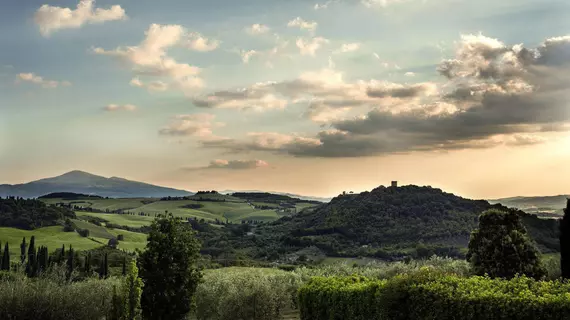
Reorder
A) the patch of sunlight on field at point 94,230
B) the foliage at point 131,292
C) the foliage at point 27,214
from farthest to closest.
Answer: the patch of sunlight on field at point 94,230, the foliage at point 27,214, the foliage at point 131,292

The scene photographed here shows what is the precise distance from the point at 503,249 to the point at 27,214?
168 meters

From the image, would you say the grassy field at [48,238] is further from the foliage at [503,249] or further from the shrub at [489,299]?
the shrub at [489,299]

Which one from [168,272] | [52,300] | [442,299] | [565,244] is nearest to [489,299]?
[442,299]

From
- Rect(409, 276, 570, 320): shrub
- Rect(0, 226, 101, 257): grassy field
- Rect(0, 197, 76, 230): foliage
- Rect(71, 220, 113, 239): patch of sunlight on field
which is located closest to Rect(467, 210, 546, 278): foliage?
Rect(409, 276, 570, 320): shrub

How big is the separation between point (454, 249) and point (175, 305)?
5153 inches

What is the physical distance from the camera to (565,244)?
45781mm

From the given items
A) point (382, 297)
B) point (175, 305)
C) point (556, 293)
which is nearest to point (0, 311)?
point (175, 305)

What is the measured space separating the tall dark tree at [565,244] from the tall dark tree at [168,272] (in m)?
30.7

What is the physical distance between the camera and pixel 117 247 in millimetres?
166750

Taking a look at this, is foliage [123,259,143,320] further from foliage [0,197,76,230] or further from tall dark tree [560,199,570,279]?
foliage [0,197,76,230]

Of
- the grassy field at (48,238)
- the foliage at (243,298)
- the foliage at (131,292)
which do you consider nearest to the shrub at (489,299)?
the foliage at (131,292)

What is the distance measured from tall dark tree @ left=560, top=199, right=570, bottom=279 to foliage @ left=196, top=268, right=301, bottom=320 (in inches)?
967

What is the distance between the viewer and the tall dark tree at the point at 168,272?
47438 mm

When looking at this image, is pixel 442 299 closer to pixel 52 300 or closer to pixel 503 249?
pixel 503 249
